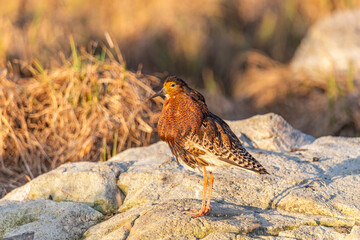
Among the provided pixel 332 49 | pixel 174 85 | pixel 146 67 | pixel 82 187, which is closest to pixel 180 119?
pixel 174 85

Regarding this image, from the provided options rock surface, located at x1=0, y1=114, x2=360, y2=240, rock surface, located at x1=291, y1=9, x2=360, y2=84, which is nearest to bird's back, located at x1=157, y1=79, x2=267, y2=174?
rock surface, located at x1=0, y1=114, x2=360, y2=240

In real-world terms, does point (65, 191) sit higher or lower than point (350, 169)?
lower

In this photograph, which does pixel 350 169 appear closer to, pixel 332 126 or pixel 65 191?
pixel 65 191

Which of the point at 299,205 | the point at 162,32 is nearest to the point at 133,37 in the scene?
the point at 162,32

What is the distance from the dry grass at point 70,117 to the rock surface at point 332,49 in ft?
12.5

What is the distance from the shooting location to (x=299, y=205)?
3.85 meters

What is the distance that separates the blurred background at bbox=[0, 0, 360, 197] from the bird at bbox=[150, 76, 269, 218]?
2.27 meters

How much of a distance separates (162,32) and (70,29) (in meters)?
1.93

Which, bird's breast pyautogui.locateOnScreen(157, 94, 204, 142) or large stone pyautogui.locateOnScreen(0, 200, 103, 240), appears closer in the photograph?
large stone pyautogui.locateOnScreen(0, 200, 103, 240)

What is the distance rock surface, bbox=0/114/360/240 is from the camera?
342cm

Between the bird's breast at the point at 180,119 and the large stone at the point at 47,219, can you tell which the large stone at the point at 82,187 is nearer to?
the large stone at the point at 47,219

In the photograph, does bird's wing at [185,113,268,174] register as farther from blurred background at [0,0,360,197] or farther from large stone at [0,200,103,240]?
Answer: blurred background at [0,0,360,197]

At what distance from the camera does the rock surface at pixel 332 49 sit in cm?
909

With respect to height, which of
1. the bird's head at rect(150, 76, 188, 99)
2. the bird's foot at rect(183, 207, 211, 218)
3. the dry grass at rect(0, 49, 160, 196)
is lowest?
the dry grass at rect(0, 49, 160, 196)
